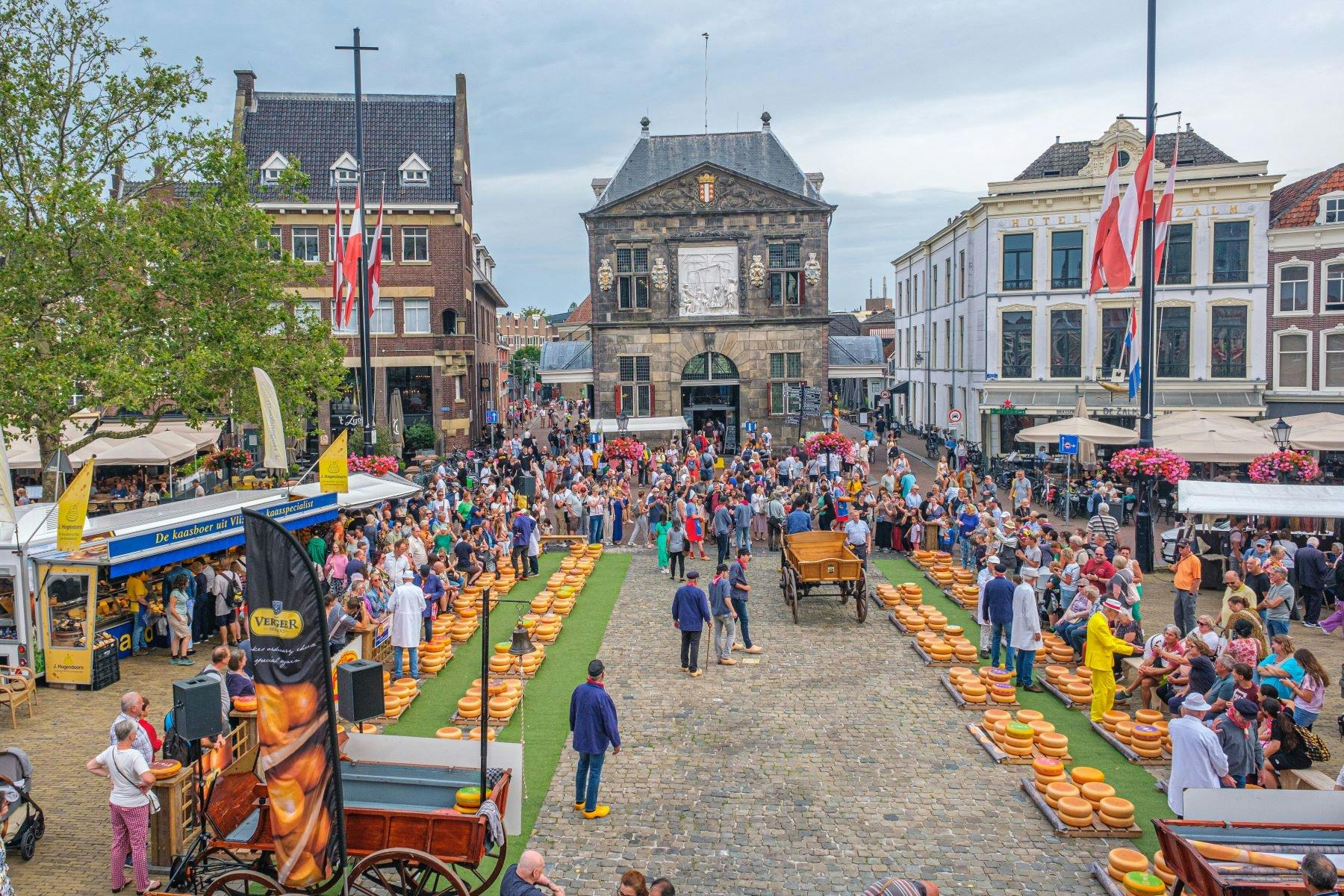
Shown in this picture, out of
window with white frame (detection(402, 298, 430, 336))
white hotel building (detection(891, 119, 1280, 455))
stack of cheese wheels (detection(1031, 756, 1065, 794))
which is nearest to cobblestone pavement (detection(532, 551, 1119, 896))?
stack of cheese wheels (detection(1031, 756, 1065, 794))

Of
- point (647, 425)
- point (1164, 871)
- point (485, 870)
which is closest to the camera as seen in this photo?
point (1164, 871)

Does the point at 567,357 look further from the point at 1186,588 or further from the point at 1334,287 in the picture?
the point at 1186,588

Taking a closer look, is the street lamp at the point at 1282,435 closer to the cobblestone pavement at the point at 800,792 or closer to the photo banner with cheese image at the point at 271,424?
the cobblestone pavement at the point at 800,792

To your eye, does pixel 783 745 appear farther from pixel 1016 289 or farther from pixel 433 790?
pixel 1016 289

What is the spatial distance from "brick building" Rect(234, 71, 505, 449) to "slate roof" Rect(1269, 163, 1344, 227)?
3372cm

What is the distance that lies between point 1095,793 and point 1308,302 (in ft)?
115

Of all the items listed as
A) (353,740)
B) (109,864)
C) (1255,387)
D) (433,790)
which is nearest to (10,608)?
(109,864)

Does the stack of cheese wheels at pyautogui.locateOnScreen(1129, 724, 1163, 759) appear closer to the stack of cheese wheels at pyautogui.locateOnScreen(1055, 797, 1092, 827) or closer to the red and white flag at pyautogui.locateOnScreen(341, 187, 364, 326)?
the stack of cheese wheels at pyautogui.locateOnScreen(1055, 797, 1092, 827)

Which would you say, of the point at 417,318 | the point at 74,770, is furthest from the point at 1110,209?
the point at 417,318

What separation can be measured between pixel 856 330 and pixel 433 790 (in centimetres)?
8907

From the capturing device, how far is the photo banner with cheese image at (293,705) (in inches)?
244

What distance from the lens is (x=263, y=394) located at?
17469 millimetres

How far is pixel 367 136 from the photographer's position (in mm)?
46281

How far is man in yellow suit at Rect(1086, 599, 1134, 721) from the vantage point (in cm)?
1206
